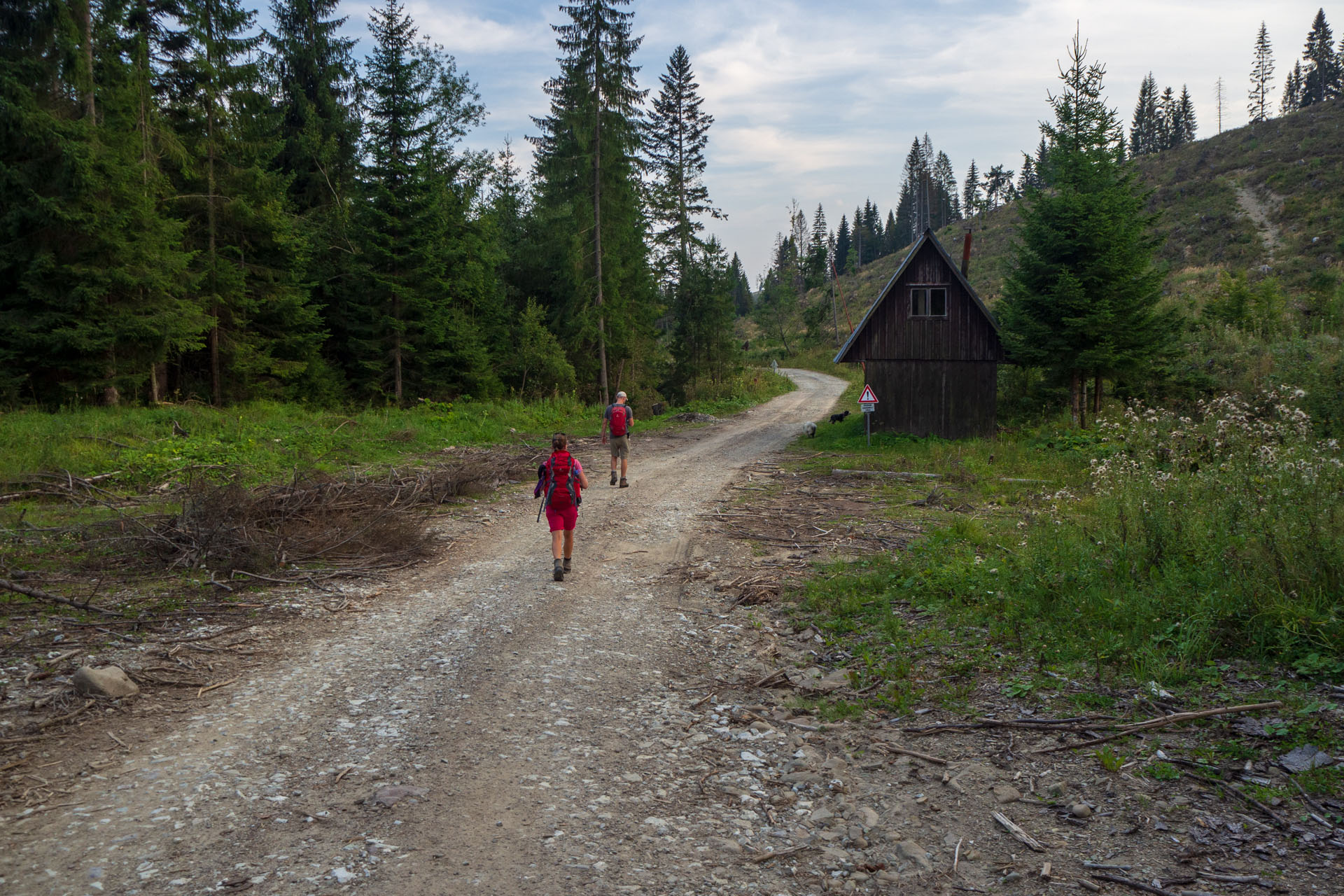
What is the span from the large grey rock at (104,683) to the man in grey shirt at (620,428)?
10.5m

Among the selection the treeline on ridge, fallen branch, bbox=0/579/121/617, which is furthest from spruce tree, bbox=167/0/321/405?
fallen branch, bbox=0/579/121/617

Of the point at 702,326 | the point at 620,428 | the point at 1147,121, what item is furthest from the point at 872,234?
the point at 620,428

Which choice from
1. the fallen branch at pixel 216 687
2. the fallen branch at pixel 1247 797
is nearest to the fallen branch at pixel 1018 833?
the fallen branch at pixel 1247 797

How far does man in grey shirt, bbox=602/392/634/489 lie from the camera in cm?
1598

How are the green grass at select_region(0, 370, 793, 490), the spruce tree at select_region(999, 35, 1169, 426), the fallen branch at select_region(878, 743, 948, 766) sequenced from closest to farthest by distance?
the fallen branch at select_region(878, 743, 948, 766), the green grass at select_region(0, 370, 793, 490), the spruce tree at select_region(999, 35, 1169, 426)

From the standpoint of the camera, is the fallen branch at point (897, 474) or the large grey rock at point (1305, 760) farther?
the fallen branch at point (897, 474)

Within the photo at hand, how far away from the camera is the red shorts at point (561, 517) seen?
985 centimetres

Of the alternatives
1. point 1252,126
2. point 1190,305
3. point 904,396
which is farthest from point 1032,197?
point 1252,126

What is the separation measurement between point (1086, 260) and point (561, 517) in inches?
770

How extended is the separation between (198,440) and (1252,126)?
105072 millimetres

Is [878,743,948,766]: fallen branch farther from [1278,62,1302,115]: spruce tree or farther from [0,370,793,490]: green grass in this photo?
[1278,62,1302,115]: spruce tree

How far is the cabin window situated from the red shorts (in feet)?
63.7

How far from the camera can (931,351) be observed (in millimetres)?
25531

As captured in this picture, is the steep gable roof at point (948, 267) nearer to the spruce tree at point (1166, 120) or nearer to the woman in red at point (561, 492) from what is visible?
the woman in red at point (561, 492)
